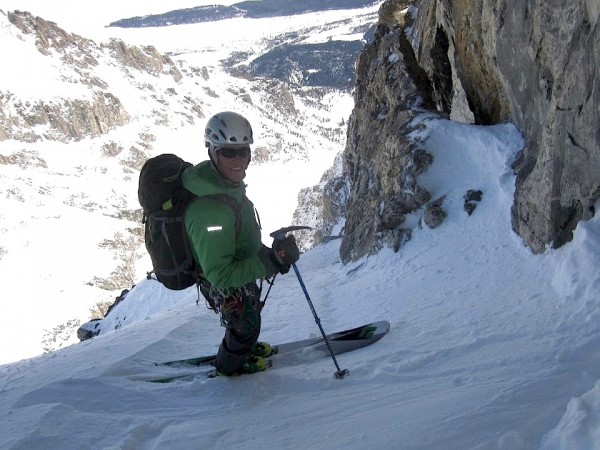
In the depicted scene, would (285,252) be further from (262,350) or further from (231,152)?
(262,350)

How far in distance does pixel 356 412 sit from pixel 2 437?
3024 millimetres

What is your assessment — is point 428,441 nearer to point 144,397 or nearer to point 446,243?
point 144,397

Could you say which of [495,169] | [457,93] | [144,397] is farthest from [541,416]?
[457,93]

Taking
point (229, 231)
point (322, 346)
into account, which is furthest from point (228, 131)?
point (322, 346)

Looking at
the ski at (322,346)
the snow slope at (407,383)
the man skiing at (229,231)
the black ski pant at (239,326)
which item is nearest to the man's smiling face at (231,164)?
the man skiing at (229,231)

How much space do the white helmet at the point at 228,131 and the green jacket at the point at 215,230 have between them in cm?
28

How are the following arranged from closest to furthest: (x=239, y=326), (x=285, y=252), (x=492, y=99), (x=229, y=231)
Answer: (x=229, y=231), (x=285, y=252), (x=239, y=326), (x=492, y=99)

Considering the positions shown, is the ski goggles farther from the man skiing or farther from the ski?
the ski

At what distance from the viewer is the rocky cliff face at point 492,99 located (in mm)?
6410

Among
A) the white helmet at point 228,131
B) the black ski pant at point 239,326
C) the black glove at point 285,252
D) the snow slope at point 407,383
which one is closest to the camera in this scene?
the snow slope at point 407,383

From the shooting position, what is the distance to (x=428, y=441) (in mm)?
3359

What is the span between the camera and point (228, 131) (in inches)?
193

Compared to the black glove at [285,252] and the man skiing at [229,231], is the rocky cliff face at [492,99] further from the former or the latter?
the man skiing at [229,231]

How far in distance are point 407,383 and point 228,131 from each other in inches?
111
